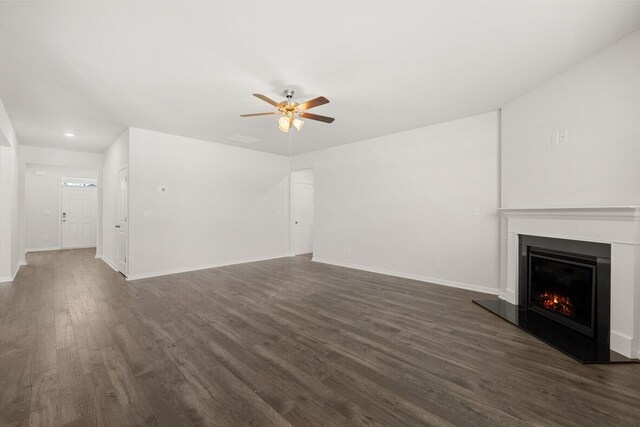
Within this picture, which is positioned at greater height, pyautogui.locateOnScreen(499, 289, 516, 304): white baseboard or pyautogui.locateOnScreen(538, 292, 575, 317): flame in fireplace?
pyautogui.locateOnScreen(538, 292, 575, 317): flame in fireplace

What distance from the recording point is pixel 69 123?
15.6ft

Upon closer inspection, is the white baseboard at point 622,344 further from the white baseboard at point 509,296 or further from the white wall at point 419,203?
the white wall at point 419,203

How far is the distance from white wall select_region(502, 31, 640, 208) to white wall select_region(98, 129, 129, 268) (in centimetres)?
634

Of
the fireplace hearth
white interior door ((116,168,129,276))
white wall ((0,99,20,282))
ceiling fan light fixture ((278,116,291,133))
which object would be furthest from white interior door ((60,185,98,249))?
the fireplace hearth

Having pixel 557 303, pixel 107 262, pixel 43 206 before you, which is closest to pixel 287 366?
pixel 557 303

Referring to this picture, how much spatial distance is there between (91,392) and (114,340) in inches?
33.6

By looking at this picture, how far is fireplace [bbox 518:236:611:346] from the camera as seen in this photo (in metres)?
2.59

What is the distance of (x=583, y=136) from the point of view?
2844 mm

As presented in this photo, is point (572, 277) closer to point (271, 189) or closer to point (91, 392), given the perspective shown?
point (91, 392)

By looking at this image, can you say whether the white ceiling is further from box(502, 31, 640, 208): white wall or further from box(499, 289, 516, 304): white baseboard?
box(499, 289, 516, 304): white baseboard

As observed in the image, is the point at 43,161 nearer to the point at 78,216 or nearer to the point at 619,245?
the point at 78,216

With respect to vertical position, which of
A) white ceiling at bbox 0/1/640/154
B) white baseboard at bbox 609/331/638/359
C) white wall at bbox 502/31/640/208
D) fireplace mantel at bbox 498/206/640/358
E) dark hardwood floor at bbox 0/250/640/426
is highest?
white ceiling at bbox 0/1/640/154

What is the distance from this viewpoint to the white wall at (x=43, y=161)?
6074 millimetres

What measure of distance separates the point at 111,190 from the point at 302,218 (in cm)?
461
